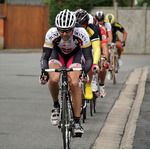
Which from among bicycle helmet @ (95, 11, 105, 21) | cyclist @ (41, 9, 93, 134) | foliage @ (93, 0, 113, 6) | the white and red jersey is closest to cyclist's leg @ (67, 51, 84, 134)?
cyclist @ (41, 9, 93, 134)

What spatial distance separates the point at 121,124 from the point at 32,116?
65.5 inches

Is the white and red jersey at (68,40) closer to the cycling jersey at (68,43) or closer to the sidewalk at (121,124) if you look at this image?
the cycling jersey at (68,43)

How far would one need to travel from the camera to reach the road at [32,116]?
7328 millimetres

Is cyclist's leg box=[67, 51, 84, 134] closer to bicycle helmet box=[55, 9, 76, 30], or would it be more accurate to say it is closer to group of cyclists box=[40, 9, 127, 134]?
group of cyclists box=[40, 9, 127, 134]

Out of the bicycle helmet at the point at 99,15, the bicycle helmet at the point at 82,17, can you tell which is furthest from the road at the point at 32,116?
the bicycle helmet at the point at 99,15

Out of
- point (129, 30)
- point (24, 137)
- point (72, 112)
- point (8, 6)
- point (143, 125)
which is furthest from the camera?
point (8, 6)

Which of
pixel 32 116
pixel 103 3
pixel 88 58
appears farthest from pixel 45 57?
pixel 103 3

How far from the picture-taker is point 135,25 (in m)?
31.6

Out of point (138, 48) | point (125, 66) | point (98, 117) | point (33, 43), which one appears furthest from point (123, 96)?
point (33, 43)

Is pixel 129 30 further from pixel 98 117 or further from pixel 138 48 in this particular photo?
pixel 98 117

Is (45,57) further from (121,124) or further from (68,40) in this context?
(121,124)

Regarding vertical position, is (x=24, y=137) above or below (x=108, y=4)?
below

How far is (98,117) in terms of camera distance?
30.9 feet

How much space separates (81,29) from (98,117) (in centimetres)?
249
